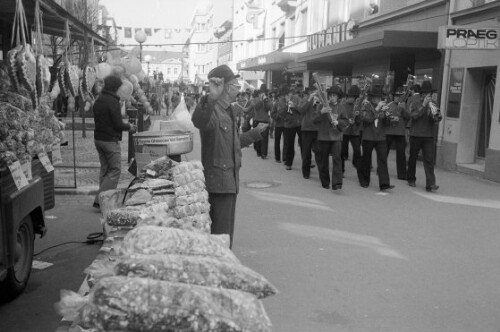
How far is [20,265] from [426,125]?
7.45 m

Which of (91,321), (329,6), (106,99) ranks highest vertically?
(329,6)

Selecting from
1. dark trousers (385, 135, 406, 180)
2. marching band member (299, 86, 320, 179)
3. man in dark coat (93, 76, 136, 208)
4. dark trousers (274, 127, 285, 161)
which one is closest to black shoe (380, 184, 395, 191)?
dark trousers (385, 135, 406, 180)

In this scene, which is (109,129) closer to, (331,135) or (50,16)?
(50,16)

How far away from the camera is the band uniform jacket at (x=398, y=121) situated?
10422 mm

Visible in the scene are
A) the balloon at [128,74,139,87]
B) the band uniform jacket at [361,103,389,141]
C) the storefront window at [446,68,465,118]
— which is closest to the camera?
the band uniform jacket at [361,103,389,141]

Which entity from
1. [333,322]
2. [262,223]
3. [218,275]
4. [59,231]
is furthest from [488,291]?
[59,231]

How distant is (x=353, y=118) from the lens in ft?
34.7

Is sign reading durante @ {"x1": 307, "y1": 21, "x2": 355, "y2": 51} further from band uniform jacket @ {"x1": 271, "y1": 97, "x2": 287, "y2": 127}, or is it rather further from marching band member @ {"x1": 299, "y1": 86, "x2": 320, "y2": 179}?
marching band member @ {"x1": 299, "y1": 86, "x2": 320, "y2": 179}

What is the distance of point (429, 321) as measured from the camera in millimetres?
4441

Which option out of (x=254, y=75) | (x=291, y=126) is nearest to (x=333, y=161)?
A: (x=291, y=126)

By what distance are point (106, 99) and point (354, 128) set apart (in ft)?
17.1

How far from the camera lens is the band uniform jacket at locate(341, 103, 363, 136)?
1029cm

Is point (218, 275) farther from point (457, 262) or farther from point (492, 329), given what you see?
point (457, 262)

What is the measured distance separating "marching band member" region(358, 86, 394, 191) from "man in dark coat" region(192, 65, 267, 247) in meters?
5.60
